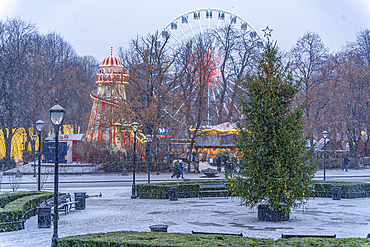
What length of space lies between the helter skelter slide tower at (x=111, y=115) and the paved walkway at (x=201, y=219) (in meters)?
19.2

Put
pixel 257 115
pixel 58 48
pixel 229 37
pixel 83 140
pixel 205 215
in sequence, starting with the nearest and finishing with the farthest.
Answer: pixel 257 115 → pixel 205 215 → pixel 83 140 → pixel 229 37 → pixel 58 48

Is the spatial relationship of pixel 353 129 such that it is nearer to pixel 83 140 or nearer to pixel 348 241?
pixel 83 140

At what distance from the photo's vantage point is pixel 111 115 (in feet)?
130

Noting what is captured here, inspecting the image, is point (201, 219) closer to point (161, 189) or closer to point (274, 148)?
point (274, 148)

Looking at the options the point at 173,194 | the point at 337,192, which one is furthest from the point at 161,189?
the point at 337,192

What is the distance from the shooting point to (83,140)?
45.6 meters

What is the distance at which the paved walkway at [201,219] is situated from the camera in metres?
12.5

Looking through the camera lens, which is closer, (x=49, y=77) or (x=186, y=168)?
(x=186, y=168)

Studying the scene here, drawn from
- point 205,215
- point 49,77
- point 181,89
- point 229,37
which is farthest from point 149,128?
point 205,215

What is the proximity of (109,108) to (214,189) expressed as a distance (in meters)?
22.8

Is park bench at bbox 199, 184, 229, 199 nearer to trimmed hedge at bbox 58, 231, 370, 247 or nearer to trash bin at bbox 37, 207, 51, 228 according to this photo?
trash bin at bbox 37, 207, 51, 228

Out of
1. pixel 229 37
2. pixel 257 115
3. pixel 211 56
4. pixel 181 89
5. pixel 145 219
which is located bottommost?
pixel 145 219

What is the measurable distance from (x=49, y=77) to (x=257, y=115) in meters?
44.9

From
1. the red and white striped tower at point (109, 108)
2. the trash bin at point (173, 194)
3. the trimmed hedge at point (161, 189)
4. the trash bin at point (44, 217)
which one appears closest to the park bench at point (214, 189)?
the trimmed hedge at point (161, 189)
